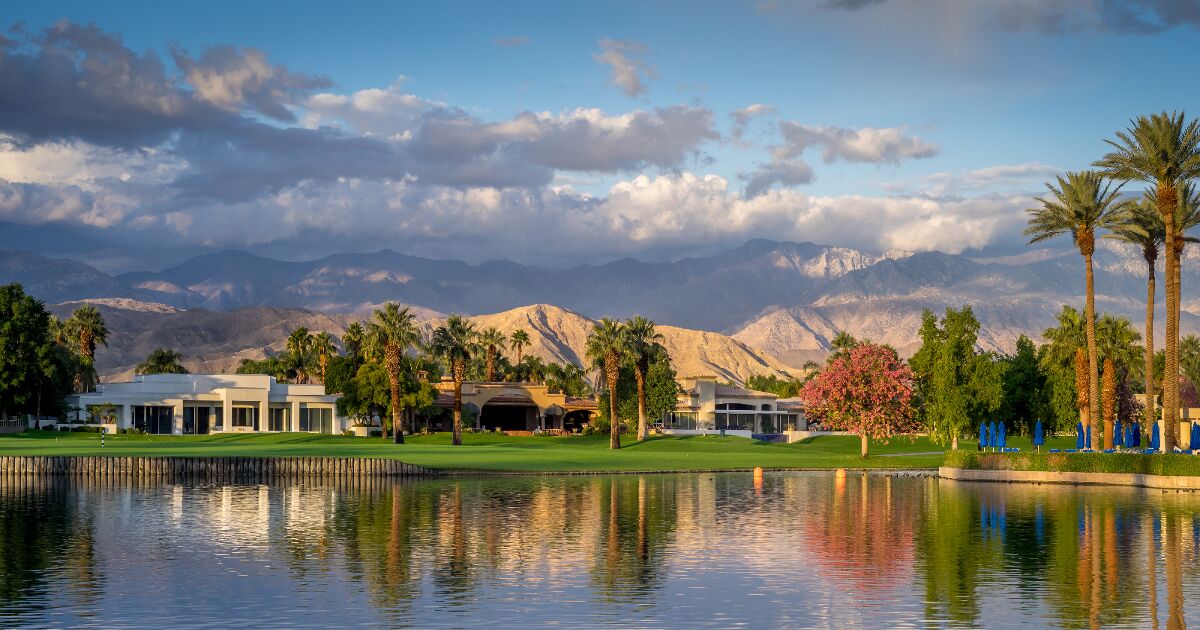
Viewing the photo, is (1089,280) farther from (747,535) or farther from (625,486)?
(747,535)

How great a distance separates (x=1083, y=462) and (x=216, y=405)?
86.2 m

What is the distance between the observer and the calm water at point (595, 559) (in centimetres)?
2306

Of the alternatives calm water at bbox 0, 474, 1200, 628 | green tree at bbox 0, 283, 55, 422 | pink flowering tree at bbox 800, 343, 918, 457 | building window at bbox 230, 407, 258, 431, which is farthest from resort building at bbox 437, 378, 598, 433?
calm water at bbox 0, 474, 1200, 628

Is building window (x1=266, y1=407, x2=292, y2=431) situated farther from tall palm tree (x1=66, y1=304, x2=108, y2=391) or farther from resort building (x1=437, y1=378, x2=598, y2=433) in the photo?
tall palm tree (x1=66, y1=304, x2=108, y2=391)

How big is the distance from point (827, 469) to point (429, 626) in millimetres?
56017

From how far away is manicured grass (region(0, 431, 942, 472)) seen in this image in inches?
2926

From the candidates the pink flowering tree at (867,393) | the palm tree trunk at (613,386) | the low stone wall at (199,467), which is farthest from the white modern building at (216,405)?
the low stone wall at (199,467)

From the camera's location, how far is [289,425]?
125625 millimetres

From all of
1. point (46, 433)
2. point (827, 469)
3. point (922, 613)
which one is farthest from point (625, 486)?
point (46, 433)

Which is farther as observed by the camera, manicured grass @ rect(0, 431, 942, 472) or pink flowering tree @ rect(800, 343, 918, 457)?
pink flowering tree @ rect(800, 343, 918, 457)

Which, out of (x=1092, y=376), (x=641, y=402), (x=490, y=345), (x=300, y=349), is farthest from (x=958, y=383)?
(x=300, y=349)

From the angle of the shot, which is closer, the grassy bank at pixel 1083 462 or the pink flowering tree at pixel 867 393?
the grassy bank at pixel 1083 462

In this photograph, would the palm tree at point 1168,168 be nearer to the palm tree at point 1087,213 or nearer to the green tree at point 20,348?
the palm tree at point 1087,213

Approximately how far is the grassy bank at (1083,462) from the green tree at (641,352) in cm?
4704
